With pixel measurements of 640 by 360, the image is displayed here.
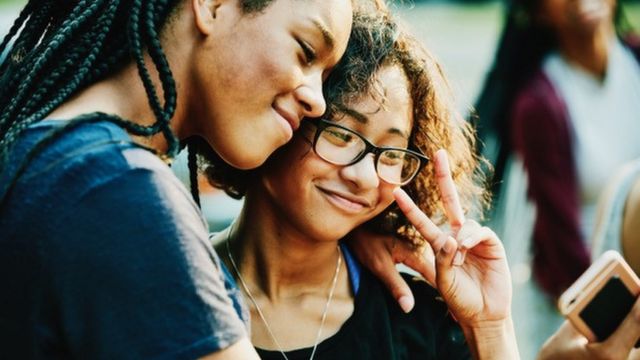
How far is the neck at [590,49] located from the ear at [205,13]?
3.22 m

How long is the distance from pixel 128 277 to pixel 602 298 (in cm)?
121

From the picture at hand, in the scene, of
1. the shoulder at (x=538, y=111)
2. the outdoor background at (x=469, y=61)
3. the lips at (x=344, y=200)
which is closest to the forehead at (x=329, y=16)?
the lips at (x=344, y=200)

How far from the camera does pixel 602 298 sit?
2254 mm

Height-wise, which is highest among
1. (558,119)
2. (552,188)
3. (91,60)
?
(91,60)

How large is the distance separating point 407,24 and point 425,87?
0.24m

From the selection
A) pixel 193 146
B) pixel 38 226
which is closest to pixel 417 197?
pixel 193 146

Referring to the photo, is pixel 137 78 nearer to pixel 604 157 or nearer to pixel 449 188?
pixel 449 188

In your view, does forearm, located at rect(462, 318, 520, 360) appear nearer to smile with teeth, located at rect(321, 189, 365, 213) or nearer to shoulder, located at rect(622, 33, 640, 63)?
smile with teeth, located at rect(321, 189, 365, 213)

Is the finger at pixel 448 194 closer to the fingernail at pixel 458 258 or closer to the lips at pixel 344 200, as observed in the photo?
the fingernail at pixel 458 258

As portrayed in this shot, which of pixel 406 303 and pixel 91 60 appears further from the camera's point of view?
pixel 406 303

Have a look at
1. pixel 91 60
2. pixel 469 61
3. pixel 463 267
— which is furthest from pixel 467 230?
pixel 469 61

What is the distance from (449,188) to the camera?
93.4 inches

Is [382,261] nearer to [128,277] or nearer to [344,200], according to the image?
[344,200]

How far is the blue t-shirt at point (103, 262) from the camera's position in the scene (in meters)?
1.52
